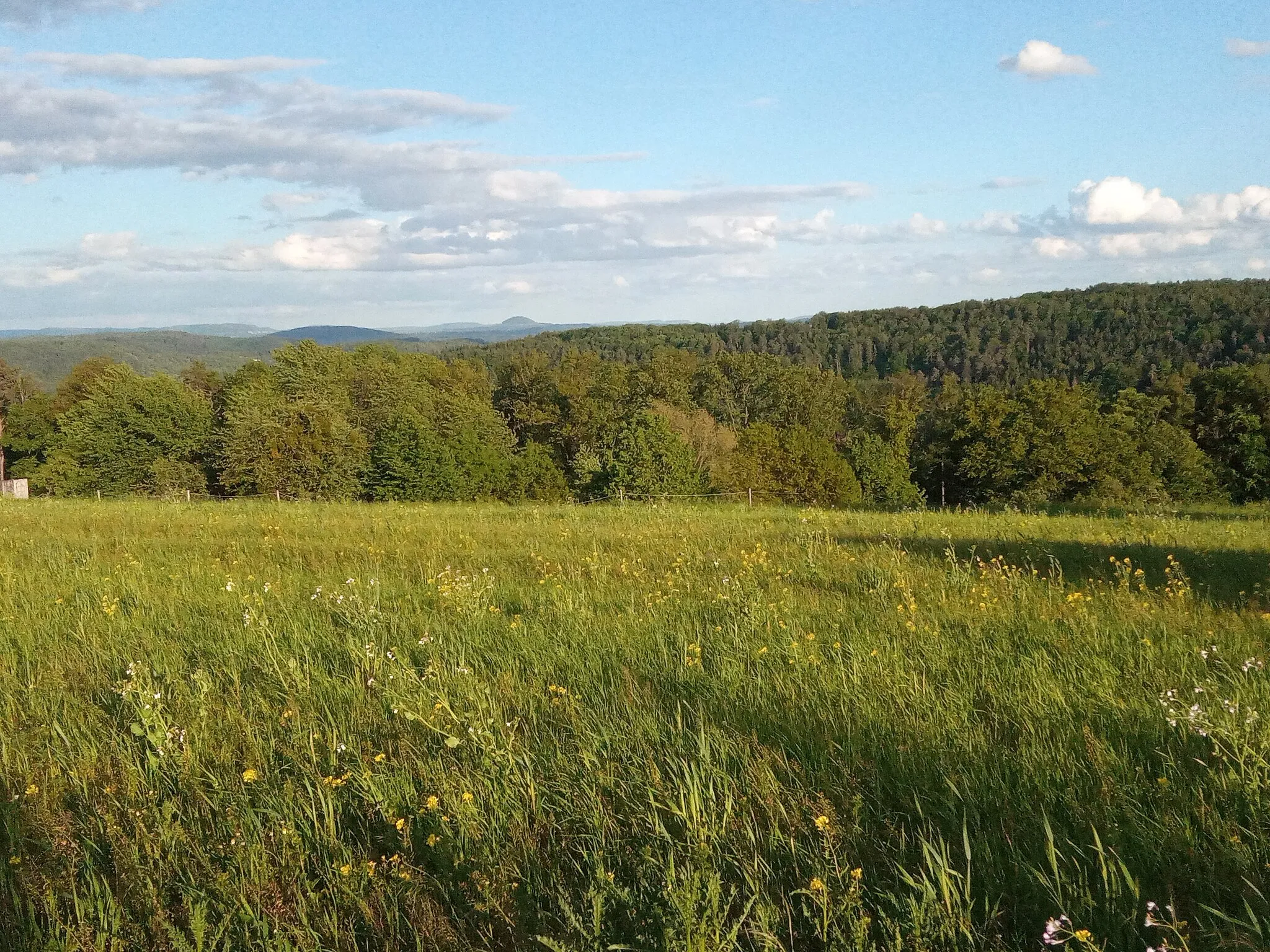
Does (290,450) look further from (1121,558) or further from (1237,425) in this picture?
(1237,425)

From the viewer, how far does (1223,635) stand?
17.7ft

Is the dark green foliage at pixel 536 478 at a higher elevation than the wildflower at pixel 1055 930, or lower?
lower

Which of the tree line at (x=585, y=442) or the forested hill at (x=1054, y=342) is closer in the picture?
the tree line at (x=585, y=442)

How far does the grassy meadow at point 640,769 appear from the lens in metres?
2.70

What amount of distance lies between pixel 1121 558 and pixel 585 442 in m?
75.0

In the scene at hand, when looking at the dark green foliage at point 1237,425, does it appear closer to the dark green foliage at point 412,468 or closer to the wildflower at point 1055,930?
the dark green foliage at point 412,468

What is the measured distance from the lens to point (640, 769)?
3543 millimetres

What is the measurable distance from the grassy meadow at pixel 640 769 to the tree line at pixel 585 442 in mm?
41576

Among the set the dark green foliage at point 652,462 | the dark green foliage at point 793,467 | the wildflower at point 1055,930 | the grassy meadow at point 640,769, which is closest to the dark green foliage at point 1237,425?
the dark green foliage at point 793,467

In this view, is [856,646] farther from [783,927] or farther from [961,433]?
[961,433]

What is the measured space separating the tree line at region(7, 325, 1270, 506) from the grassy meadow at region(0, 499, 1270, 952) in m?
41.6

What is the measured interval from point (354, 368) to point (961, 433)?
5506cm

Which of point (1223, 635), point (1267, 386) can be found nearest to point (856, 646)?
point (1223, 635)

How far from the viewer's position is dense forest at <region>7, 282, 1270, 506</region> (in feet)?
189
